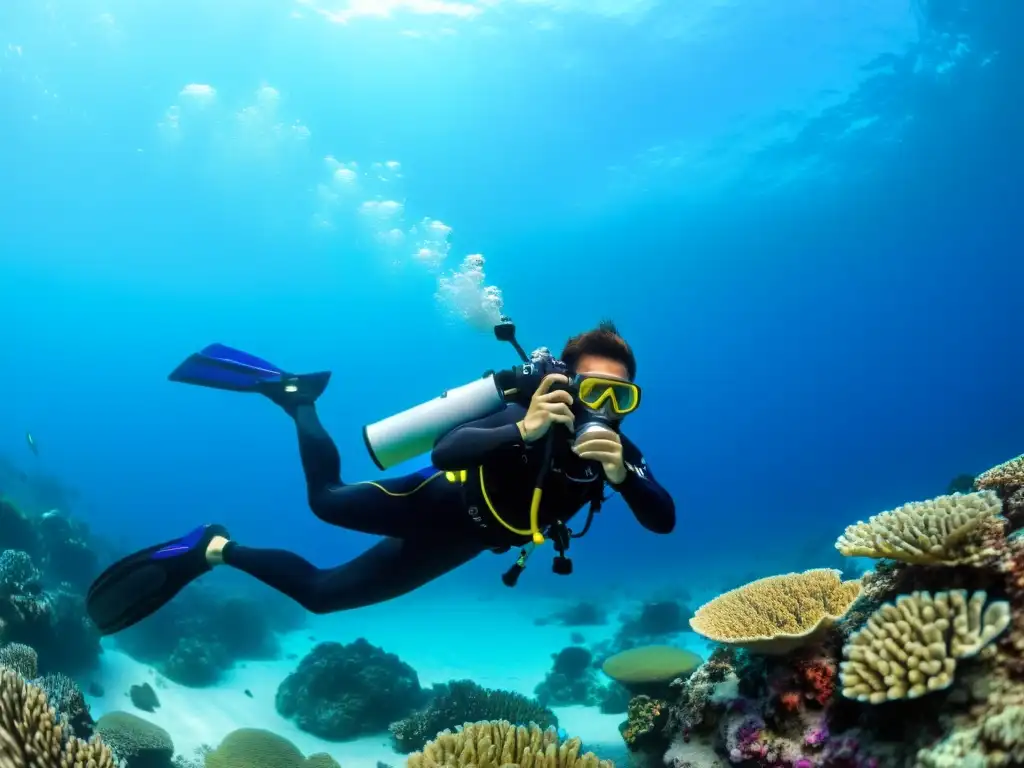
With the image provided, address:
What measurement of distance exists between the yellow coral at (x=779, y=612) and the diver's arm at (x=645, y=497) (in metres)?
0.77

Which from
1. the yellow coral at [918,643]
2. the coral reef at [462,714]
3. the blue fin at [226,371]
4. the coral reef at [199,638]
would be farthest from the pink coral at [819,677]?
the coral reef at [199,638]

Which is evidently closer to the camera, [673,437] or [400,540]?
[400,540]

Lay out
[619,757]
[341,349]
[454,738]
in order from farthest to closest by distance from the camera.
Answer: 1. [341,349]
2. [619,757]
3. [454,738]

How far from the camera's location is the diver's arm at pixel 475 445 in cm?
401

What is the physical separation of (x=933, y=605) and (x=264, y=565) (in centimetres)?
587

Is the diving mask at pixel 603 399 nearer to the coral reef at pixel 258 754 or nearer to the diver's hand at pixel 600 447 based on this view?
the diver's hand at pixel 600 447

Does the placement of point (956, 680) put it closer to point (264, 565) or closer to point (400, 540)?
point (400, 540)

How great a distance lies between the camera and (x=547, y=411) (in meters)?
3.80

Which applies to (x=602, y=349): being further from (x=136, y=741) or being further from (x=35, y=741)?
A: (x=136, y=741)

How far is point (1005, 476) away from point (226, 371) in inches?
338

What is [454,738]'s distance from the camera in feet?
10.9

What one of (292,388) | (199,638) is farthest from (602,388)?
(199,638)

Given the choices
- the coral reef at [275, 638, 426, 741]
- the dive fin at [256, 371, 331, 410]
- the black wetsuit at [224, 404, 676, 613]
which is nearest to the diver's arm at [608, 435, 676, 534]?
the black wetsuit at [224, 404, 676, 613]

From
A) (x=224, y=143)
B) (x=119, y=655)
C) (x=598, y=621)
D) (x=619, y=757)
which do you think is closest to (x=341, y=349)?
(x=224, y=143)
